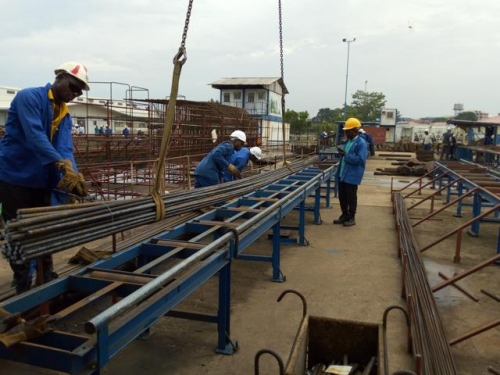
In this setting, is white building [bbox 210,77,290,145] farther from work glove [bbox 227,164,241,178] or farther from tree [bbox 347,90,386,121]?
tree [bbox 347,90,386,121]

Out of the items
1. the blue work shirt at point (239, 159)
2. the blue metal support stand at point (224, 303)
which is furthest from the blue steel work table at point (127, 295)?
the blue work shirt at point (239, 159)

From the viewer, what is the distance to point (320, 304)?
4352mm

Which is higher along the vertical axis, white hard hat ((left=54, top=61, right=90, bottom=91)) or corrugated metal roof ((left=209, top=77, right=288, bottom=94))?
corrugated metal roof ((left=209, top=77, right=288, bottom=94))

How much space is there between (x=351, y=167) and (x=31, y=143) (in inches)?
221

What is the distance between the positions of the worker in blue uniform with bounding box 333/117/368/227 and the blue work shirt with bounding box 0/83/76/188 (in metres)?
5.20

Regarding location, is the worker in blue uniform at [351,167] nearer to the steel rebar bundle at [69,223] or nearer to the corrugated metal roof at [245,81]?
the steel rebar bundle at [69,223]

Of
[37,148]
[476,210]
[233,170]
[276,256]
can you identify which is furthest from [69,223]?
[476,210]

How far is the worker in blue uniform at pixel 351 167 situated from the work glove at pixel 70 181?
17.6 ft

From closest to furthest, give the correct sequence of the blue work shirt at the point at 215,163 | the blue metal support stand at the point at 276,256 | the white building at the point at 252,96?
the blue metal support stand at the point at 276,256 < the blue work shirt at the point at 215,163 < the white building at the point at 252,96

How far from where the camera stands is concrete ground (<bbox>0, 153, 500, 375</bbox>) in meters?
3.32

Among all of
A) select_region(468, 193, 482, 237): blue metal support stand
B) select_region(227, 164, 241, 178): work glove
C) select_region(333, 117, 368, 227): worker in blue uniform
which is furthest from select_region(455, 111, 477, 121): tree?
select_region(227, 164, 241, 178): work glove

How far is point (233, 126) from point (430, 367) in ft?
58.5

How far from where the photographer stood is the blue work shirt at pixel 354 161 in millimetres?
7504

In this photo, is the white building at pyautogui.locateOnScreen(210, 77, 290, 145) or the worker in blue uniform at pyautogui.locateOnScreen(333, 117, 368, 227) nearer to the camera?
the worker in blue uniform at pyautogui.locateOnScreen(333, 117, 368, 227)
